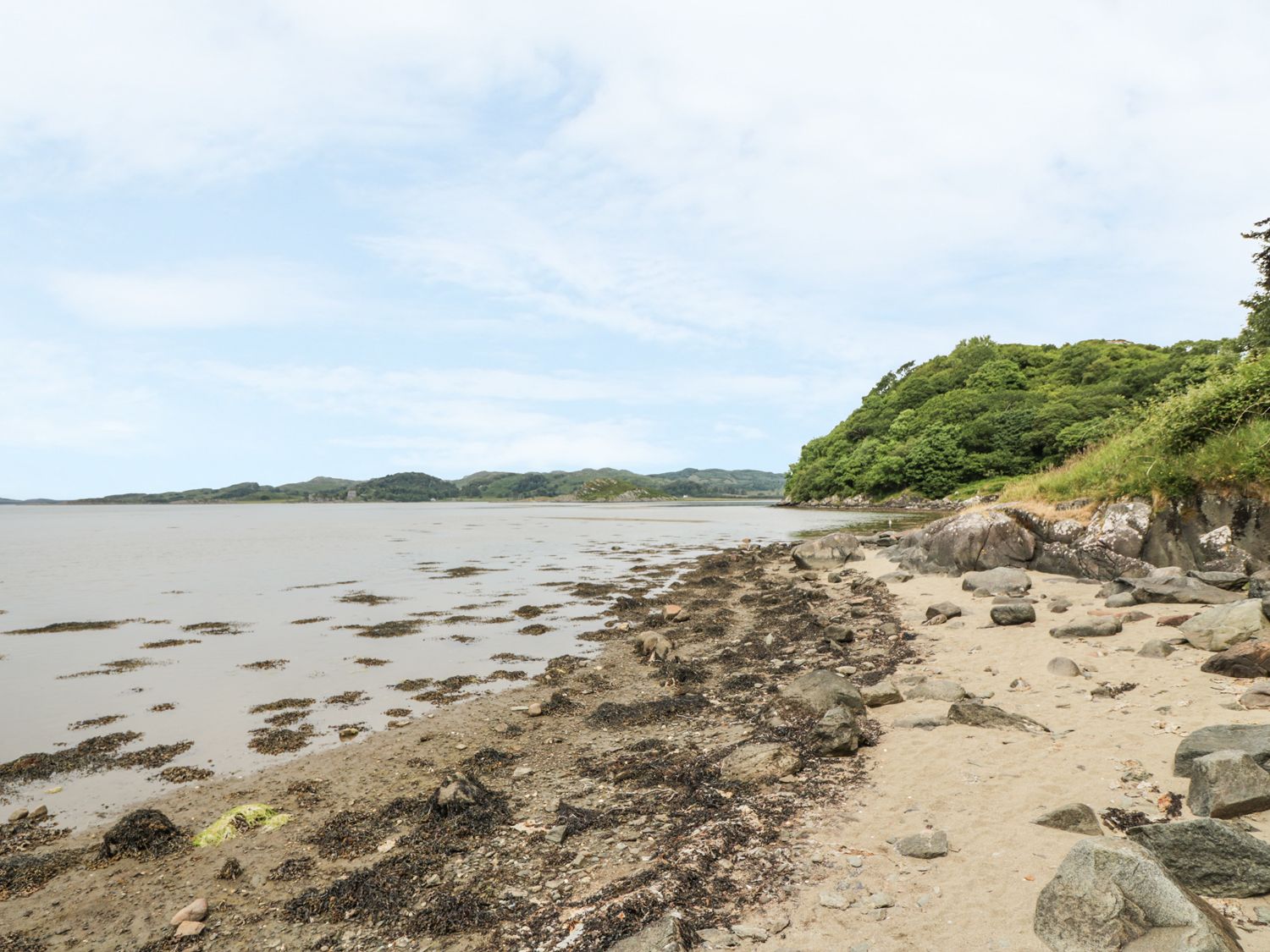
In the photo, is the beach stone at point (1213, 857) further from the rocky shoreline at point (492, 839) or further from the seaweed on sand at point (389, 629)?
the seaweed on sand at point (389, 629)

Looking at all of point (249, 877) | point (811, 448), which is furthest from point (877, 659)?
point (811, 448)

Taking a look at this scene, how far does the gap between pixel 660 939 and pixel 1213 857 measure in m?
4.08

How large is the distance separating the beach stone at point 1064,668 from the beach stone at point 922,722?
2.61 metres

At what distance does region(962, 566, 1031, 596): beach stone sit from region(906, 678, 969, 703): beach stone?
8.55m

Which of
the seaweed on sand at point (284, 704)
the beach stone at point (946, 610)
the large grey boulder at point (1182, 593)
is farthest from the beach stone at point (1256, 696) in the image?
the seaweed on sand at point (284, 704)

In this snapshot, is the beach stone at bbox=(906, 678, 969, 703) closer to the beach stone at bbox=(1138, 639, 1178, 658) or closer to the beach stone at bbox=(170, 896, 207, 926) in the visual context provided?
the beach stone at bbox=(1138, 639, 1178, 658)

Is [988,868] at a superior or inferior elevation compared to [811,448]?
inferior

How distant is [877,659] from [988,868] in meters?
8.84

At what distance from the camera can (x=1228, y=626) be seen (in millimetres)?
9773

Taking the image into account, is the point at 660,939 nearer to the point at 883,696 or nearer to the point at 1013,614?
the point at 883,696

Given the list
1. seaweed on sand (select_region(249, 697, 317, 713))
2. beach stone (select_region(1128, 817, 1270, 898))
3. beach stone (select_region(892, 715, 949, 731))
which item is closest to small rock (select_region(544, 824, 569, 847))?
beach stone (select_region(892, 715, 949, 731))

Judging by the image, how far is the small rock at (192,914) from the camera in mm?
6141

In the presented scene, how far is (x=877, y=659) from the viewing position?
13.8 meters

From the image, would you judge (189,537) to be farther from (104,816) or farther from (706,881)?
(706,881)
